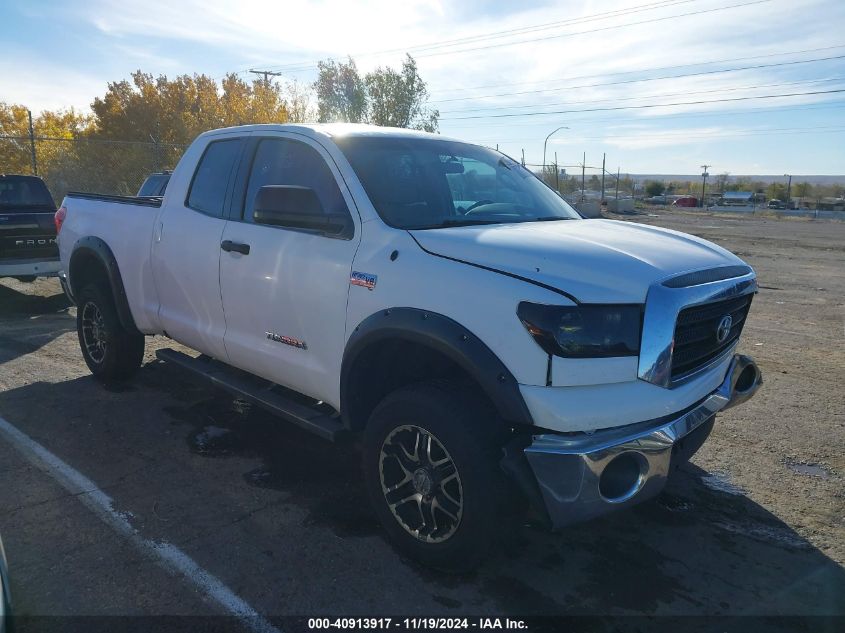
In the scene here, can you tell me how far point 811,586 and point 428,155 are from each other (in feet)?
10.00

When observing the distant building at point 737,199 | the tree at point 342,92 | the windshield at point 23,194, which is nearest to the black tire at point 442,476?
the windshield at point 23,194

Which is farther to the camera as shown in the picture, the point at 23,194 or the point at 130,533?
the point at 23,194

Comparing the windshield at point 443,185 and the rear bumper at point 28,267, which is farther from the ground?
the windshield at point 443,185

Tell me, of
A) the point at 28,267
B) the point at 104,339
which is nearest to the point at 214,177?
the point at 104,339

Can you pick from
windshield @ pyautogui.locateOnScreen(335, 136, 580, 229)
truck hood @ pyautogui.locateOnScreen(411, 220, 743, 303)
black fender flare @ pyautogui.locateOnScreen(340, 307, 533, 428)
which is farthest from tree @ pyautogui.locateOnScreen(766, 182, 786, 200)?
black fender flare @ pyautogui.locateOnScreen(340, 307, 533, 428)

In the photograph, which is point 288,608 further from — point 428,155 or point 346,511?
point 428,155

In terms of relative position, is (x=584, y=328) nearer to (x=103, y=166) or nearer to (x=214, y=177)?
(x=214, y=177)

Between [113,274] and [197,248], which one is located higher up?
[197,248]

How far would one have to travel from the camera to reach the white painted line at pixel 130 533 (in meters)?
2.94

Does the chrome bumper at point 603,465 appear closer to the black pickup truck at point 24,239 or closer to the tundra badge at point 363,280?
the tundra badge at point 363,280

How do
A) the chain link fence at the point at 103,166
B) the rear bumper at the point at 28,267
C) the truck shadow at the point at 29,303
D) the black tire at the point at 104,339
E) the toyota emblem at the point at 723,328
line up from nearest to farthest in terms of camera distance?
the toyota emblem at the point at 723,328, the black tire at the point at 104,339, the rear bumper at the point at 28,267, the truck shadow at the point at 29,303, the chain link fence at the point at 103,166

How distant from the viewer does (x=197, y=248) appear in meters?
4.60

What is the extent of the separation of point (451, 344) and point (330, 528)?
4.58 ft

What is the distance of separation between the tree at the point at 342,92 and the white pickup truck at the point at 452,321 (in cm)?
4129
